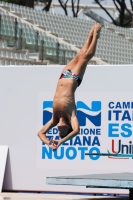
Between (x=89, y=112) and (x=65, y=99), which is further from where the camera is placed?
(x=89, y=112)

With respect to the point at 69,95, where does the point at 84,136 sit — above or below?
below

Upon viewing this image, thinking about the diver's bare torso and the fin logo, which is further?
the fin logo

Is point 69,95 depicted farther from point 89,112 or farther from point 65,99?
point 89,112

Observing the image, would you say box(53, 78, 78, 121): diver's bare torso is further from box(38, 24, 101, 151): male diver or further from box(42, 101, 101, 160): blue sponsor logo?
box(42, 101, 101, 160): blue sponsor logo

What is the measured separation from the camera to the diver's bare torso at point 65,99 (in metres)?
7.85

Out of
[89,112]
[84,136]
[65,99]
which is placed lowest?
[84,136]

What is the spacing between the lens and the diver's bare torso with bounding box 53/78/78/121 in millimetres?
7849

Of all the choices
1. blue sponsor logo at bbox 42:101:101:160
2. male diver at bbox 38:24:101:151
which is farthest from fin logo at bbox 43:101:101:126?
male diver at bbox 38:24:101:151

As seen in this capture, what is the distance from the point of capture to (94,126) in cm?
1157

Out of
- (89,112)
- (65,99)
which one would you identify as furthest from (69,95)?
(89,112)

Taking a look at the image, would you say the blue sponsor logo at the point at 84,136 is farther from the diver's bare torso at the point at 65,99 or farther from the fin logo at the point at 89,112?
the diver's bare torso at the point at 65,99

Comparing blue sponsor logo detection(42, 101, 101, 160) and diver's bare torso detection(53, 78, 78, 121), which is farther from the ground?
diver's bare torso detection(53, 78, 78, 121)

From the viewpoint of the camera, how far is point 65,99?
7.83m

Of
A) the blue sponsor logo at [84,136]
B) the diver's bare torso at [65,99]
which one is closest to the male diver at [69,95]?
the diver's bare torso at [65,99]
